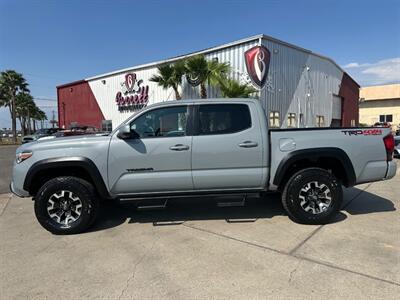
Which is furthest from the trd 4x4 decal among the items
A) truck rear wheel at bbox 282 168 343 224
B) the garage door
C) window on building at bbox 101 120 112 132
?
the garage door

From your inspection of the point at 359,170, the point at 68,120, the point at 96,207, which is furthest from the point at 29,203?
the point at 68,120

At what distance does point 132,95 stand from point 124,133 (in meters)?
18.0

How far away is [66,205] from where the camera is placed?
16.4 feet

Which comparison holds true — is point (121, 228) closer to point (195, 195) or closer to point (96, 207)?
point (96, 207)

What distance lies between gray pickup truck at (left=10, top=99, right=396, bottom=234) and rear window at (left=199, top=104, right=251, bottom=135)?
2cm

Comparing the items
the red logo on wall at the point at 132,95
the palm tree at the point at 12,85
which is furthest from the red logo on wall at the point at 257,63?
the palm tree at the point at 12,85

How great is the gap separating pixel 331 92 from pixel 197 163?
22323 millimetres

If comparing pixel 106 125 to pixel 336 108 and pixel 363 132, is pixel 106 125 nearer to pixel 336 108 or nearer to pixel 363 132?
pixel 336 108

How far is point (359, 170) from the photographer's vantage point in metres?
5.18

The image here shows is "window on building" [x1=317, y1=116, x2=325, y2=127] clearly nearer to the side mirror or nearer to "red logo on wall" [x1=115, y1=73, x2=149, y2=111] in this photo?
"red logo on wall" [x1=115, y1=73, x2=149, y2=111]

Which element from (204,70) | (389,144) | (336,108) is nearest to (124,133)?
(389,144)

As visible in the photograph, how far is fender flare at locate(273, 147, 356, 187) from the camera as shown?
5004mm

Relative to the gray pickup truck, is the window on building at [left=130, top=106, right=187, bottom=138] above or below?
above

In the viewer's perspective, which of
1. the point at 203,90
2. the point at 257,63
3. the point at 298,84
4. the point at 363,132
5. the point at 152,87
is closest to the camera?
the point at 363,132
